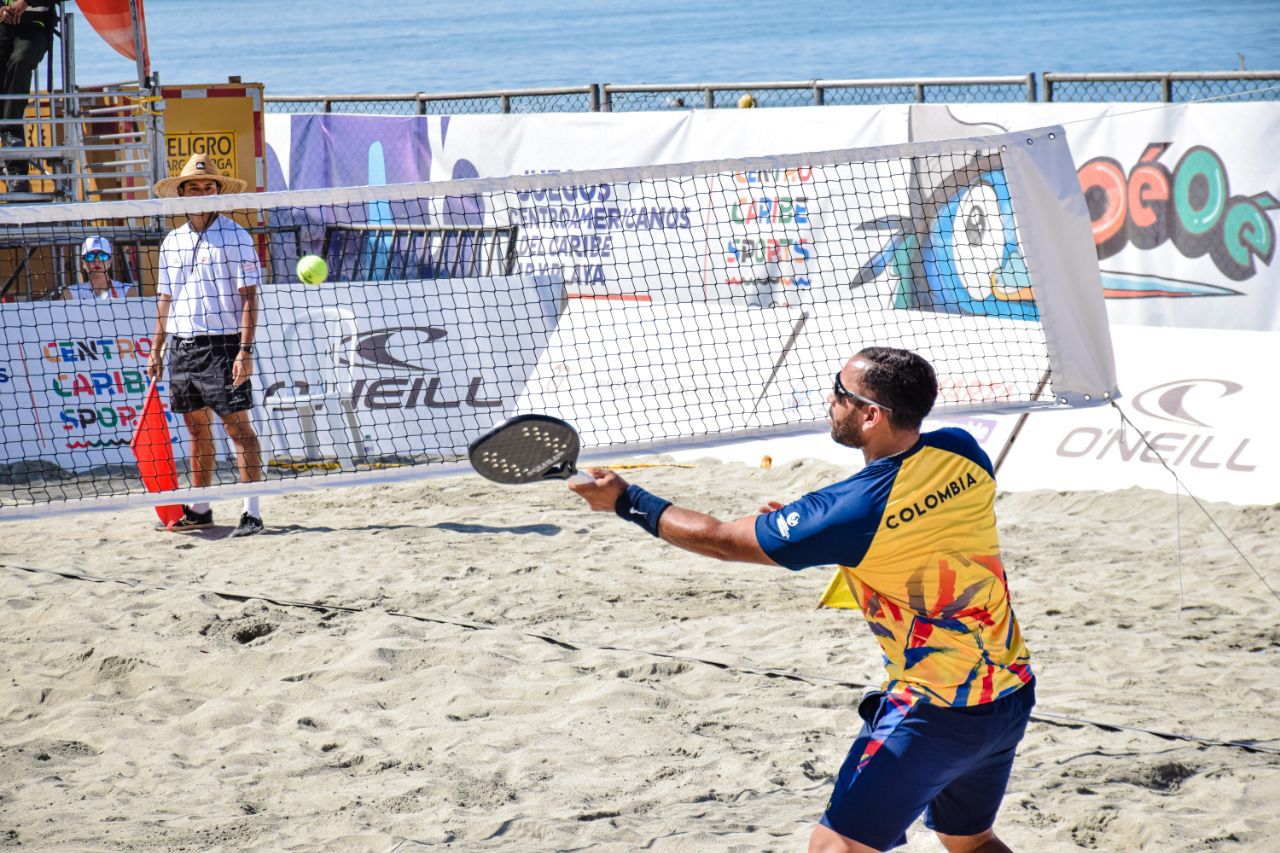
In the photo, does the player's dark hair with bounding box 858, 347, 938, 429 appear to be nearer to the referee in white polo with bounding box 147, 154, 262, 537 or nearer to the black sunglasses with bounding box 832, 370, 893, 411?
the black sunglasses with bounding box 832, 370, 893, 411

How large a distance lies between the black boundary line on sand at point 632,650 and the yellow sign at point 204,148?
5748mm

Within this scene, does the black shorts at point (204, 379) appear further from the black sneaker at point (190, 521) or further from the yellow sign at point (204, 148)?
the yellow sign at point (204, 148)

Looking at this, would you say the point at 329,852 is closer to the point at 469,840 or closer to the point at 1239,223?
the point at 469,840

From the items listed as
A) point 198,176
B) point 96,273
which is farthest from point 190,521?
point 96,273

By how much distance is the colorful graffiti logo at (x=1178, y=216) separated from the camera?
861 cm

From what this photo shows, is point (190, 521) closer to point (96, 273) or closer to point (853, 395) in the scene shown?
point (96, 273)

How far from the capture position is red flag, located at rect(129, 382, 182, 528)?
22.3 feet

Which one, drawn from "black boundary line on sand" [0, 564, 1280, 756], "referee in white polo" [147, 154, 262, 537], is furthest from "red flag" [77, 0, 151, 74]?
"black boundary line on sand" [0, 564, 1280, 756]

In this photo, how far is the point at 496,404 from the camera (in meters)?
9.07

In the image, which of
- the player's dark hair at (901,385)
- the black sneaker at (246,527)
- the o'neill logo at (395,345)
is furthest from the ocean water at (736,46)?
the player's dark hair at (901,385)

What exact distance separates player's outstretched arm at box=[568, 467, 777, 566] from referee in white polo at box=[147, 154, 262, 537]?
400 centimetres

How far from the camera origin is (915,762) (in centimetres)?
278

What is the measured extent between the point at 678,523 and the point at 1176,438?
508 cm

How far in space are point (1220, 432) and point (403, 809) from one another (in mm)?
5037
